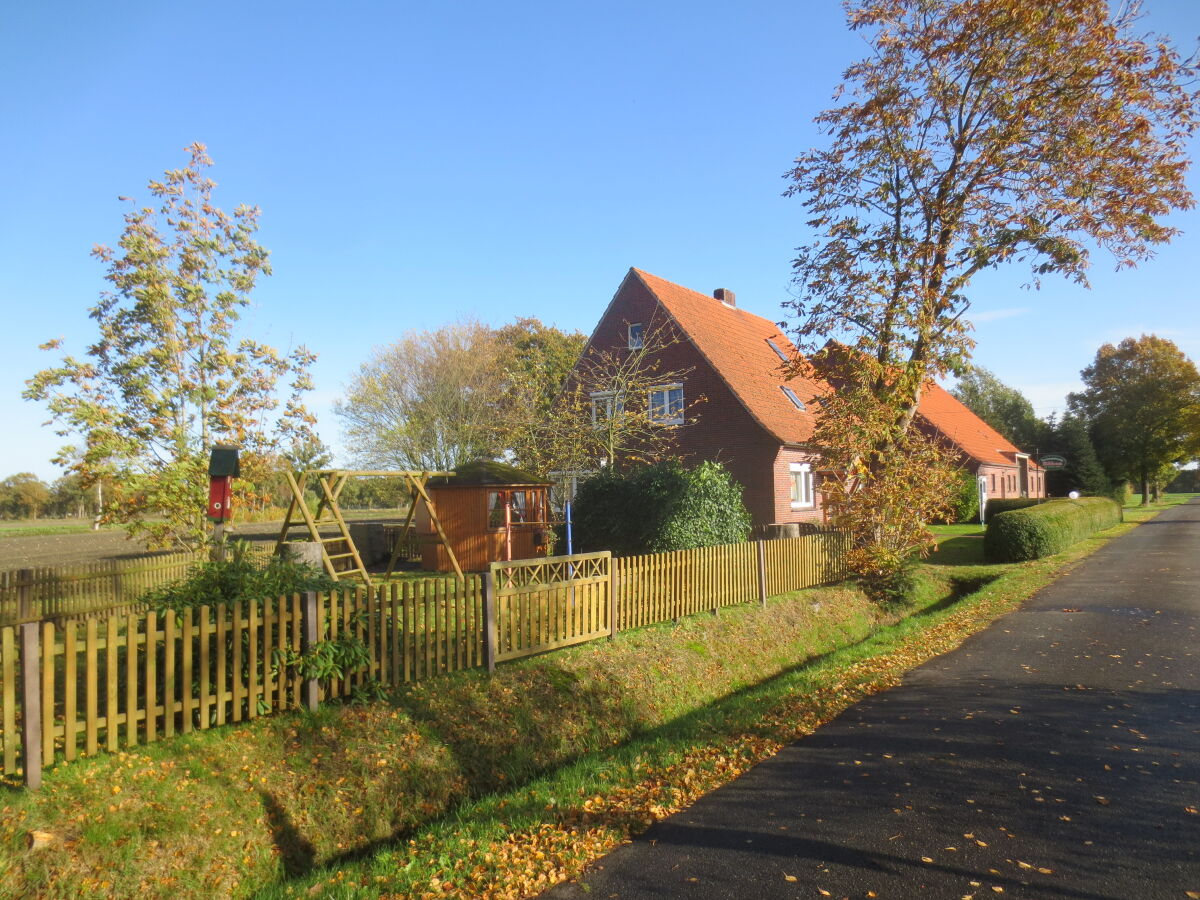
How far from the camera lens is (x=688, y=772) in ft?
20.0

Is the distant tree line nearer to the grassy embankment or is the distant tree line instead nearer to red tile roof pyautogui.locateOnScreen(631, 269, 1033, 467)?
red tile roof pyautogui.locateOnScreen(631, 269, 1033, 467)

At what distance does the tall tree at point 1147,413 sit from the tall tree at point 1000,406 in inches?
279

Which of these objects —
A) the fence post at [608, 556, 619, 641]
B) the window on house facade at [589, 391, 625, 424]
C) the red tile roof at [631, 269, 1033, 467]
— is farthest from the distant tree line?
the fence post at [608, 556, 619, 641]

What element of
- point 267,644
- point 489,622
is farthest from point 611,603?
point 267,644

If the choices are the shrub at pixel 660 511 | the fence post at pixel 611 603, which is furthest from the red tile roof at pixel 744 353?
the fence post at pixel 611 603

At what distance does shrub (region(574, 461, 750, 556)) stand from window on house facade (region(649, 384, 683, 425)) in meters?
7.47

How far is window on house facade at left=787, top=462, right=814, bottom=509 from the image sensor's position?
2458 cm

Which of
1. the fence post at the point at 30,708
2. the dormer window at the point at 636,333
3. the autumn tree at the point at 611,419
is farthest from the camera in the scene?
the dormer window at the point at 636,333

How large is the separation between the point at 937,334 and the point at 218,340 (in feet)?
48.0

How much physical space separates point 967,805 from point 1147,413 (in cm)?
6129

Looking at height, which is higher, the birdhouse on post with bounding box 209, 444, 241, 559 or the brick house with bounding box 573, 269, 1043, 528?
the brick house with bounding box 573, 269, 1043, 528

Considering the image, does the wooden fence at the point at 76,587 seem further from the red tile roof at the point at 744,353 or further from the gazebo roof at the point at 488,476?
the red tile roof at the point at 744,353

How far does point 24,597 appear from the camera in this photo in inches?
390

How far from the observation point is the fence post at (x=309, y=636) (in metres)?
7.05
